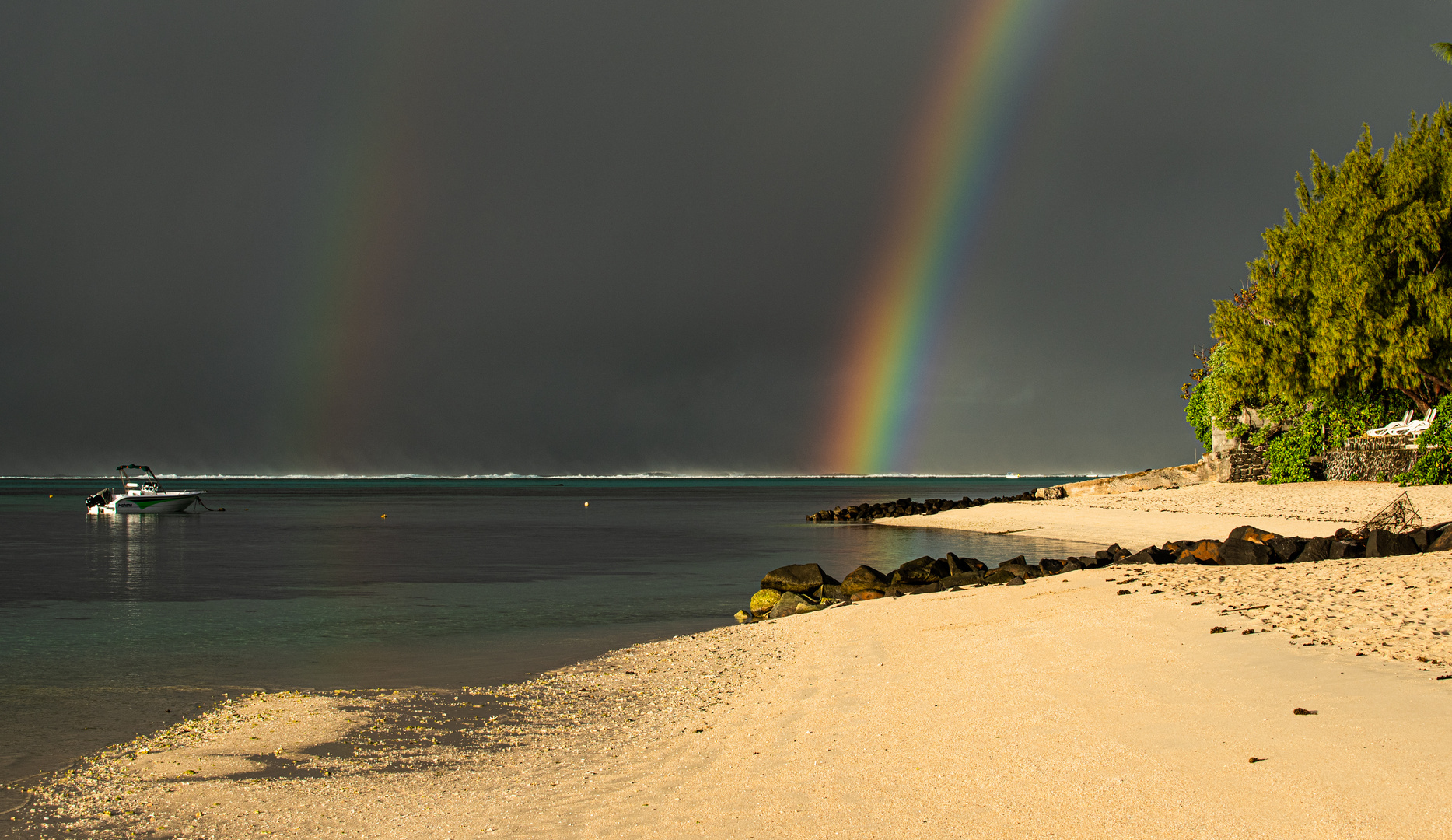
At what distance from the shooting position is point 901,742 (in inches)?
299

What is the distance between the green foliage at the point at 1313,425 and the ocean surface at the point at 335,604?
51.6ft

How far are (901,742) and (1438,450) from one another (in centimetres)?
3653

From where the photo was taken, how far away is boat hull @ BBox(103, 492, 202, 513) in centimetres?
7312

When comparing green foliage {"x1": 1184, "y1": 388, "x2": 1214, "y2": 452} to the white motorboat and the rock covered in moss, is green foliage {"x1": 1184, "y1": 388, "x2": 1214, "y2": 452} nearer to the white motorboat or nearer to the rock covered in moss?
the rock covered in moss

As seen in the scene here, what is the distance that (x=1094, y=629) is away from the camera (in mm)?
11508

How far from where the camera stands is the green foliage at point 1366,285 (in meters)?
34.9

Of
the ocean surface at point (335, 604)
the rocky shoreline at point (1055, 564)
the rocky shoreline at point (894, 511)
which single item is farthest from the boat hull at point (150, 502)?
the rocky shoreline at point (1055, 564)

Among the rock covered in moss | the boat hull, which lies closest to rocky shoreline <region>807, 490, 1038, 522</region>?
the rock covered in moss

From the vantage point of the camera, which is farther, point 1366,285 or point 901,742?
point 1366,285

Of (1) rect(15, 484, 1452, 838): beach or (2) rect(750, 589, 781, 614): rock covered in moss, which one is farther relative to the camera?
(2) rect(750, 589, 781, 614): rock covered in moss

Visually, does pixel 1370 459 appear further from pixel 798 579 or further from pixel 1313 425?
pixel 798 579

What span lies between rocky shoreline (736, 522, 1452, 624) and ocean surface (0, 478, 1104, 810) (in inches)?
62.9

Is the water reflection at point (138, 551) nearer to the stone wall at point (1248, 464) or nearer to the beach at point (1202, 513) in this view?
the beach at point (1202, 513)

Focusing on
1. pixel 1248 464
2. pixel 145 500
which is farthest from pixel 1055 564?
pixel 145 500
